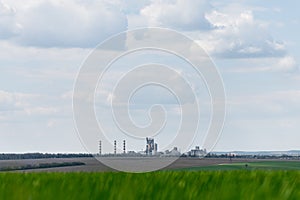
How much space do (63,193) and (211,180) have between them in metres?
4.92

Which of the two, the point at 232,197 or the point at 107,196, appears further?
the point at 107,196

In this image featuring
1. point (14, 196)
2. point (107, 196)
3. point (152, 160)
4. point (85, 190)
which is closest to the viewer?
point (14, 196)

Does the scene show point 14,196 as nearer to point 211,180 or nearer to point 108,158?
point 211,180

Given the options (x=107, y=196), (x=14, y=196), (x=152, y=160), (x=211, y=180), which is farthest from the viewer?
(x=152, y=160)

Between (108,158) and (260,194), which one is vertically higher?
(108,158)

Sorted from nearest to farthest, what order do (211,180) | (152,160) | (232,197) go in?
(232,197), (211,180), (152,160)

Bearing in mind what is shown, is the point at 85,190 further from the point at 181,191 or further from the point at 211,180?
the point at 211,180

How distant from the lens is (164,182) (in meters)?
12.5

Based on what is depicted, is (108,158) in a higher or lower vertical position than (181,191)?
higher

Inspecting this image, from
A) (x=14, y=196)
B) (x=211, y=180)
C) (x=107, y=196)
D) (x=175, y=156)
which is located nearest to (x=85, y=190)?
(x=107, y=196)

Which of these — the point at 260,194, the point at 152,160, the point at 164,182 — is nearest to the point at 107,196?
the point at 260,194

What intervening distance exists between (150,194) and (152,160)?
68.2 ft

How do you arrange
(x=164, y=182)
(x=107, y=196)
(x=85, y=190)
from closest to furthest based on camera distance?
(x=107, y=196)
(x=85, y=190)
(x=164, y=182)

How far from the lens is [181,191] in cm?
1052
